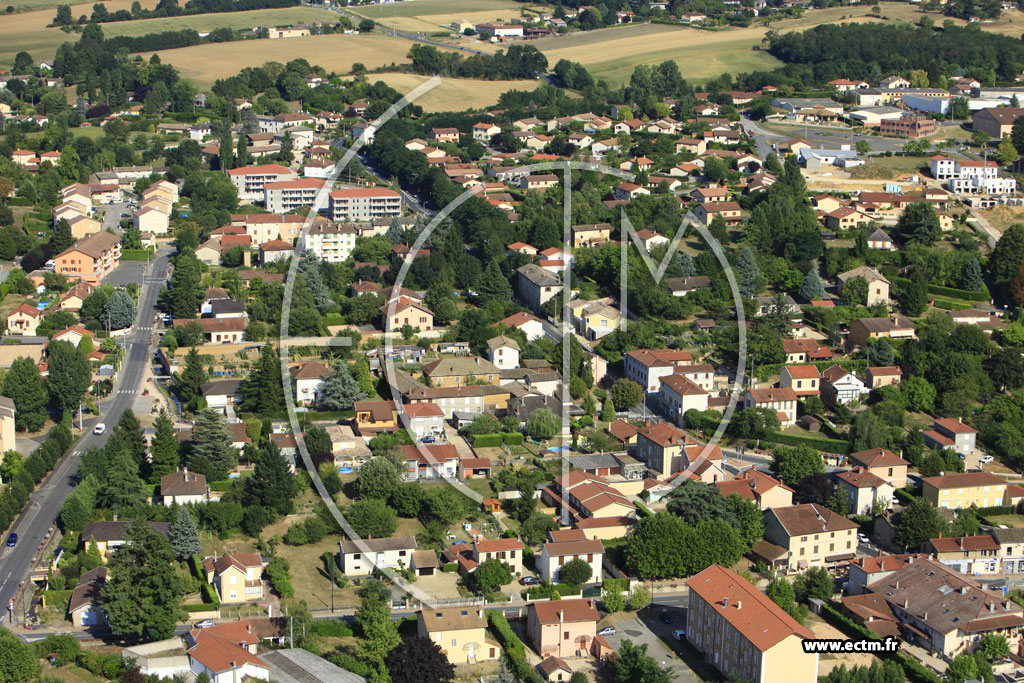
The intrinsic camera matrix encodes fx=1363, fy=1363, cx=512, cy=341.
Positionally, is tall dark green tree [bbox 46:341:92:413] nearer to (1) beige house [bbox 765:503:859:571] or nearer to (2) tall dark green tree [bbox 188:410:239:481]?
(2) tall dark green tree [bbox 188:410:239:481]

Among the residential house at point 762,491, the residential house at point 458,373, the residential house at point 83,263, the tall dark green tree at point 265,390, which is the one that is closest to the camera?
the residential house at point 762,491

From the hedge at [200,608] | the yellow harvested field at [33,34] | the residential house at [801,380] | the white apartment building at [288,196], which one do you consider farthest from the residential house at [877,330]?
the yellow harvested field at [33,34]

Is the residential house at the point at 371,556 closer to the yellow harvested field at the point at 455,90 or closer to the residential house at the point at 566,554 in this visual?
the residential house at the point at 566,554

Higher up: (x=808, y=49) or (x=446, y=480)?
(x=808, y=49)

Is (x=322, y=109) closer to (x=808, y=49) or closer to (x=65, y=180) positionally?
(x=65, y=180)

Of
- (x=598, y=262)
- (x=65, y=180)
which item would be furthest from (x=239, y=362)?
(x=65, y=180)
